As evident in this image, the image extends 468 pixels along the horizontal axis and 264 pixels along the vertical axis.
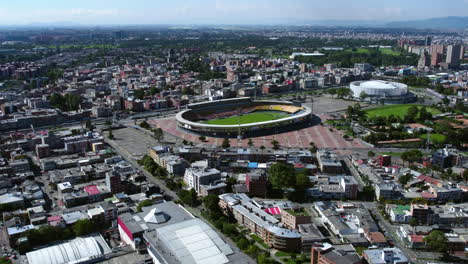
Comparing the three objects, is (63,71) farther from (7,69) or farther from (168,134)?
(168,134)

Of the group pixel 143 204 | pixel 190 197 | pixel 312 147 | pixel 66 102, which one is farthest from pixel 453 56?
pixel 143 204

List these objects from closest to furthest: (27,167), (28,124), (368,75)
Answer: (27,167) → (28,124) → (368,75)

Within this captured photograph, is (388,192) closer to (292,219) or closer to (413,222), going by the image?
(413,222)

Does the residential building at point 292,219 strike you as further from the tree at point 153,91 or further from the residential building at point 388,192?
the tree at point 153,91

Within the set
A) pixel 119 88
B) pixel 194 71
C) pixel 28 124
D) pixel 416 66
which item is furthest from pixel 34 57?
pixel 416 66

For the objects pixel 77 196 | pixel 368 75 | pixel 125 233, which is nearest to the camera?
pixel 125 233

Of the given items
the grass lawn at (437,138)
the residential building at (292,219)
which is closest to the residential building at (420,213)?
the residential building at (292,219)

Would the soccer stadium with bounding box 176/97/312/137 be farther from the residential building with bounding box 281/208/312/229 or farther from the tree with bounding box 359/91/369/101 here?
the residential building with bounding box 281/208/312/229
